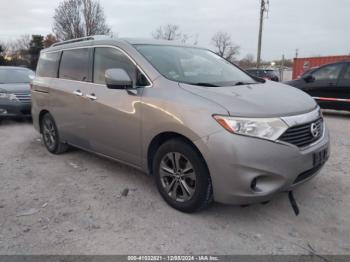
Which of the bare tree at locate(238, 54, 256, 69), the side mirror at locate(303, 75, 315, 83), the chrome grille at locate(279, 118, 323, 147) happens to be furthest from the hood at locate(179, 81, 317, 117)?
the bare tree at locate(238, 54, 256, 69)

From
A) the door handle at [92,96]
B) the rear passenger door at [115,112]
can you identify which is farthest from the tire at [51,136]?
the door handle at [92,96]

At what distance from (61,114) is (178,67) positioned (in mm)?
2168

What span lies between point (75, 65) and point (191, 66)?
1.86 metres

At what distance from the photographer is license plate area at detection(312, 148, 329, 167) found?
3071 millimetres

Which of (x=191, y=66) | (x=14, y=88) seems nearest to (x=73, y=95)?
(x=191, y=66)

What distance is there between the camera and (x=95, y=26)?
101 ft

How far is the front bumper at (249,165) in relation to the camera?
2.73 meters

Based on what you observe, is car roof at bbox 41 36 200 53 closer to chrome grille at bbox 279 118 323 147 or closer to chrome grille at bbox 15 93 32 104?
chrome grille at bbox 279 118 323 147

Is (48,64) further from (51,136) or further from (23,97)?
(23,97)

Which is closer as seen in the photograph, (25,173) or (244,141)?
(244,141)

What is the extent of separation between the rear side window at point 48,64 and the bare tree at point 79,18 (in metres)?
26.6

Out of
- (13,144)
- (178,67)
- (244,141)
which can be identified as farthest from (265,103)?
(13,144)

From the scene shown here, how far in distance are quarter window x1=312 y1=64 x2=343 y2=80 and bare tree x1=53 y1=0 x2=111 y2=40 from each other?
83.0ft

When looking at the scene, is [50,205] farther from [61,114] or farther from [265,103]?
[265,103]
